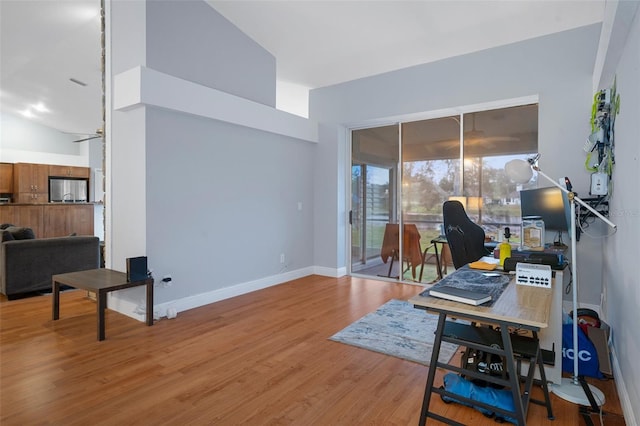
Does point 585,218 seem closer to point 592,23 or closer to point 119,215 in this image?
point 592,23

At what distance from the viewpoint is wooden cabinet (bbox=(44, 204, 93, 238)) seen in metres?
8.92

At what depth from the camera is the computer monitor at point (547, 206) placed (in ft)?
10.4

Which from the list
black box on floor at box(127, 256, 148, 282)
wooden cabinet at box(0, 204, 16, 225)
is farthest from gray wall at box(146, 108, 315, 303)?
wooden cabinet at box(0, 204, 16, 225)

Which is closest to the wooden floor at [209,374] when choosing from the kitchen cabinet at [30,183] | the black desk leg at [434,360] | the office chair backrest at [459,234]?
the black desk leg at [434,360]

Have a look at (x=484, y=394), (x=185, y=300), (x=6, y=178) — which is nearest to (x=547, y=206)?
(x=484, y=394)

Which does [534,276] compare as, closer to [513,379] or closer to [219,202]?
[513,379]

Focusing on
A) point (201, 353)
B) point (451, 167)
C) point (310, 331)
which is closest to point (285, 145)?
point (451, 167)

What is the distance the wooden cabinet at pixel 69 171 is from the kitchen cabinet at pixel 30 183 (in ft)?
0.42

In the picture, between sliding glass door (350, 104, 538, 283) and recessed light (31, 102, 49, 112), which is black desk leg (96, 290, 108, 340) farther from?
recessed light (31, 102, 49, 112)

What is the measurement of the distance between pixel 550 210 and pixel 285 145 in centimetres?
344

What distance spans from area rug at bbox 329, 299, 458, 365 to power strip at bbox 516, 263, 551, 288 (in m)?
1.01

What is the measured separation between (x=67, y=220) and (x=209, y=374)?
355 inches

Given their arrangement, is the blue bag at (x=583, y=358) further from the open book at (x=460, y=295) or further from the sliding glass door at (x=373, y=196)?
the sliding glass door at (x=373, y=196)

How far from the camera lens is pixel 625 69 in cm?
220
